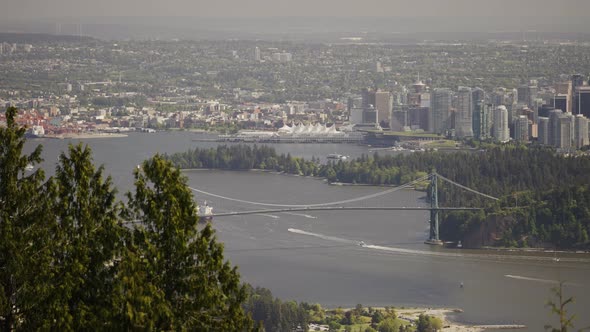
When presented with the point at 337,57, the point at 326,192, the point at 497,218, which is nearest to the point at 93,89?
the point at 337,57

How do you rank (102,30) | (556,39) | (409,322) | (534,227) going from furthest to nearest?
1. (102,30)
2. (556,39)
3. (534,227)
4. (409,322)

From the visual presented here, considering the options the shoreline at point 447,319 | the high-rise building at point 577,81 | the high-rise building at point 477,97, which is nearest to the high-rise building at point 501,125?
the high-rise building at point 477,97

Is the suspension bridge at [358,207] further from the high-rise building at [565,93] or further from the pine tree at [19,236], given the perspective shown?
the pine tree at [19,236]

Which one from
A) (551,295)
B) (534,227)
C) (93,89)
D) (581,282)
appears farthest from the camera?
(93,89)

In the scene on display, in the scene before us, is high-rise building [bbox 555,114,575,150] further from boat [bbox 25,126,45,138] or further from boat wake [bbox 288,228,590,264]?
boat wake [bbox 288,228,590,264]

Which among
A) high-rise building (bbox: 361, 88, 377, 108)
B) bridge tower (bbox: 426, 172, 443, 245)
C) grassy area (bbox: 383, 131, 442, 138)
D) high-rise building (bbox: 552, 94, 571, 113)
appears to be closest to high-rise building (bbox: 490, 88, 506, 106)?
high-rise building (bbox: 552, 94, 571, 113)

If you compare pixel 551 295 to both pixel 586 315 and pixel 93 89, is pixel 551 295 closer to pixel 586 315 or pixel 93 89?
pixel 586 315

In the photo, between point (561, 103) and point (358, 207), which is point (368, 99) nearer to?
point (561, 103)
